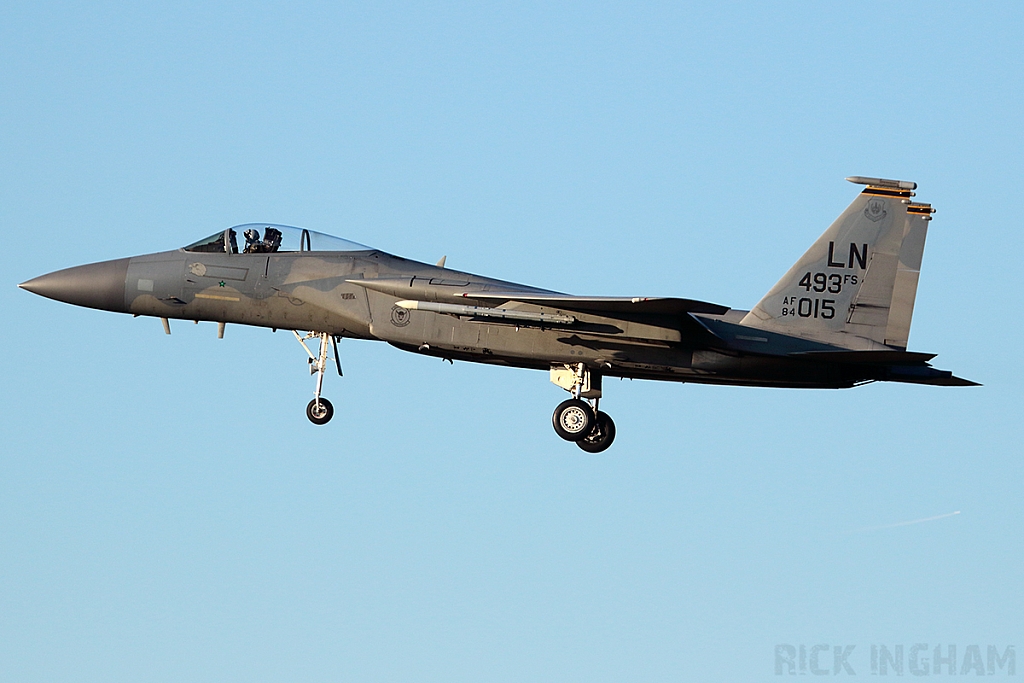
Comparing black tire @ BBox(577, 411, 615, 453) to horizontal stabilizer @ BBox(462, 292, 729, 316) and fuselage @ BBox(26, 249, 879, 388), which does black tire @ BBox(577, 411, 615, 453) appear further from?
horizontal stabilizer @ BBox(462, 292, 729, 316)

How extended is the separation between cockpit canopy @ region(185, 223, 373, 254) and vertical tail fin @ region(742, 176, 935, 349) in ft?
23.4

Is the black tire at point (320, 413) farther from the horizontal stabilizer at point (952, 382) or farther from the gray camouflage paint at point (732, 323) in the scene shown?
the horizontal stabilizer at point (952, 382)

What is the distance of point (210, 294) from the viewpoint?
23203 millimetres

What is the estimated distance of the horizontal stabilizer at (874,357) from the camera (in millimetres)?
19888

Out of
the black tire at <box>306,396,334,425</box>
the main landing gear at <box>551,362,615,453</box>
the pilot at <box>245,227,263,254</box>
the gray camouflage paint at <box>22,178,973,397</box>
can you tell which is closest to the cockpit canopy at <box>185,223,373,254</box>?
the pilot at <box>245,227,263,254</box>

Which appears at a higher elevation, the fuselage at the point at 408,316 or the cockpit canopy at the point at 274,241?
the cockpit canopy at the point at 274,241

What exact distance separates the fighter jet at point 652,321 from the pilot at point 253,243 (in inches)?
31.9


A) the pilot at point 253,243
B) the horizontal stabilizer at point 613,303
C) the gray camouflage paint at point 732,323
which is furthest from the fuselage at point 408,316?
the horizontal stabilizer at point 613,303

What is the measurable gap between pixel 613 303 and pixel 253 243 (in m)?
6.73

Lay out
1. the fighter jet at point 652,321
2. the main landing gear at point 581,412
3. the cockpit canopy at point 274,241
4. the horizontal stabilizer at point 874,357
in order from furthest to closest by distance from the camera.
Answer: the cockpit canopy at point 274,241, the main landing gear at point 581,412, the fighter jet at point 652,321, the horizontal stabilizer at point 874,357

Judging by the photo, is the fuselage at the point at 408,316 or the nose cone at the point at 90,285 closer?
the fuselage at the point at 408,316

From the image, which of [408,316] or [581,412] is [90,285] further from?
[581,412]

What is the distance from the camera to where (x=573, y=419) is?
2250 cm

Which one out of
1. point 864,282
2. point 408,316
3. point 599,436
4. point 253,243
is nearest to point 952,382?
point 864,282
